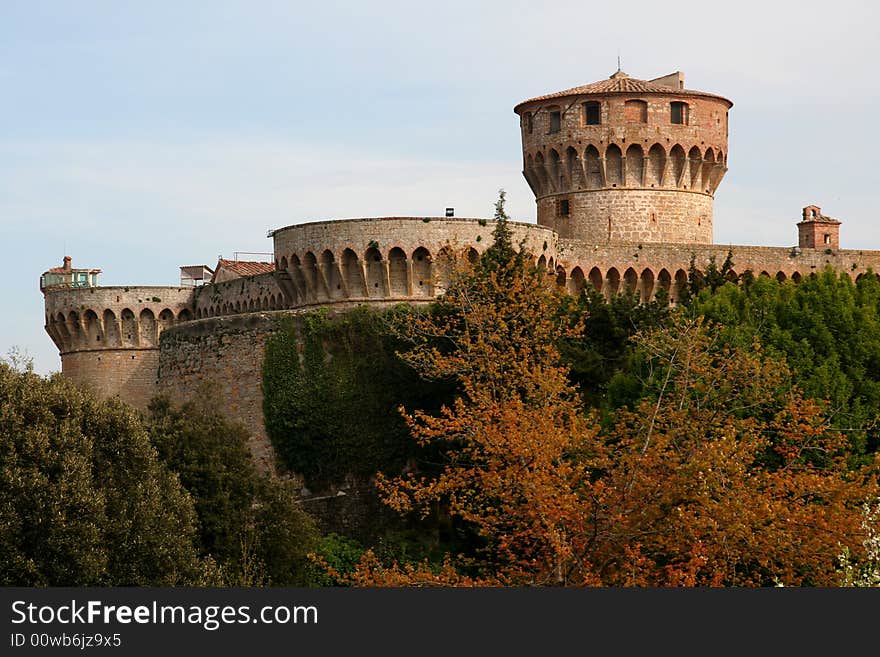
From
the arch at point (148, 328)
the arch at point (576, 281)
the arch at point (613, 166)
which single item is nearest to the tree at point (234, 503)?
the arch at point (576, 281)

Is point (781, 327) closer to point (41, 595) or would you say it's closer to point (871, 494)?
point (871, 494)

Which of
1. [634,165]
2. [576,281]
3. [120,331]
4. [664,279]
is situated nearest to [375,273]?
[576,281]

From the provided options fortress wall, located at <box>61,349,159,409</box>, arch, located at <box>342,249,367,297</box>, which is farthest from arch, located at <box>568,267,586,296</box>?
fortress wall, located at <box>61,349,159,409</box>

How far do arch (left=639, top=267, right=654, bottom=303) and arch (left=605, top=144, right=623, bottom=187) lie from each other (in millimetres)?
5008

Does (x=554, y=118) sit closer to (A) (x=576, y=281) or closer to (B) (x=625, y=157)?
(B) (x=625, y=157)

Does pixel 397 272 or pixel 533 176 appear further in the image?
pixel 533 176

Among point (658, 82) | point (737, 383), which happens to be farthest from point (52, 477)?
point (658, 82)

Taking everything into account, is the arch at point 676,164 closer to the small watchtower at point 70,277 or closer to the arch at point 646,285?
the arch at point 646,285

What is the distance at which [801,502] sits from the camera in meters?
21.7

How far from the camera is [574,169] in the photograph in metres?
49.7

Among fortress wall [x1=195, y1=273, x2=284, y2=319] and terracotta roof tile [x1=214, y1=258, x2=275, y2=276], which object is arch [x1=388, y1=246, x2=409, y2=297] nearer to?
fortress wall [x1=195, y1=273, x2=284, y2=319]

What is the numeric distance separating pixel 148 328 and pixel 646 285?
17.2 m

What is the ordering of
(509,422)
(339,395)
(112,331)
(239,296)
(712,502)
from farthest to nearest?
(112,331) → (239,296) → (339,395) → (509,422) → (712,502)

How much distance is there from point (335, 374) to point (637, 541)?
15.1 meters
